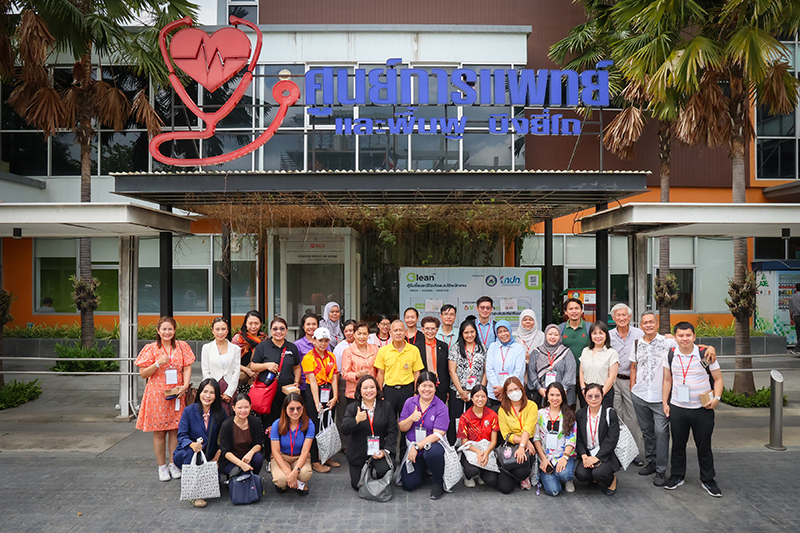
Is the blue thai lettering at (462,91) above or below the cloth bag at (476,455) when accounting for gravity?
above

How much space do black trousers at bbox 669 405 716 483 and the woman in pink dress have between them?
506cm

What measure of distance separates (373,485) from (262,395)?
159cm

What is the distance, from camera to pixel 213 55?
328 inches

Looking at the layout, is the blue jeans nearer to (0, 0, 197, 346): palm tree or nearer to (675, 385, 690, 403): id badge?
(675, 385, 690, 403): id badge

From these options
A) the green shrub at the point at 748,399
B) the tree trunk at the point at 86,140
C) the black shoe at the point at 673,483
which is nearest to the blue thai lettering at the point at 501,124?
the black shoe at the point at 673,483

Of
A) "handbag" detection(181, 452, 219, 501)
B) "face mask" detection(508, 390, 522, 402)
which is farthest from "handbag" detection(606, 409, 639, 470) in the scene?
"handbag" detection(181, 452, 219, 501)

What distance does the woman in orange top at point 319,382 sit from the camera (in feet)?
18.8

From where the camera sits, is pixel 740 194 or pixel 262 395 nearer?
pixel 262 395

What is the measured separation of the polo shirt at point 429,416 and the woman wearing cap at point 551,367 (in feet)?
3.67

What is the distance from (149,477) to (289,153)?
29.3 ft

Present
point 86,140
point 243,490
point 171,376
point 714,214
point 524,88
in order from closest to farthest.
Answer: point 243,490, point 171,376, point 714,214, point 524,88, point 86,140

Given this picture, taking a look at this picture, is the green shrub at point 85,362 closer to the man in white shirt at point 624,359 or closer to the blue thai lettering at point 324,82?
the blue thai lettering at point 324,82

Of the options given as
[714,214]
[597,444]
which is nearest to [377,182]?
[597,444]

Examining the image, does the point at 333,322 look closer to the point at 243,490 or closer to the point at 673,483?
the point at 243,490
